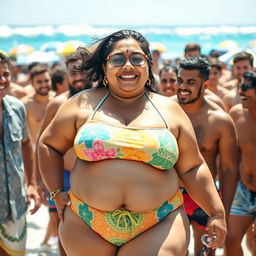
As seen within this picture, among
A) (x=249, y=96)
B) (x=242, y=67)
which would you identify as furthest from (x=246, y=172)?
(x=242, y=67)

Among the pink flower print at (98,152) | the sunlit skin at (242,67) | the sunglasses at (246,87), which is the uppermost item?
the pink flower print at (98,152)

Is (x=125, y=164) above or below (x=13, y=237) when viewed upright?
above

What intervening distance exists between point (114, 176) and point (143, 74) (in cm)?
68

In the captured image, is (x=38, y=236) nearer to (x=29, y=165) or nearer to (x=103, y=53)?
(x=29, y=165)

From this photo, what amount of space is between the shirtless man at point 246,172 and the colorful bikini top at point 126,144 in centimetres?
187

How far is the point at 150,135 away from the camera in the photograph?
11.6ft

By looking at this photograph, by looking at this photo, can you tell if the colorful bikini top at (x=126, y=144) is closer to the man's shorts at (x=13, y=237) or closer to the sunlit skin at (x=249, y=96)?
the man's shorts at (x=13, y=237)

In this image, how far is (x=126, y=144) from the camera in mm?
3459

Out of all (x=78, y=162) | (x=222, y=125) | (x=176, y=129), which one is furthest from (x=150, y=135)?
(x=222, y=125)

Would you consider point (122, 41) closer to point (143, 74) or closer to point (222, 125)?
point (143, 74)

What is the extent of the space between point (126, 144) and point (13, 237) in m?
1.91

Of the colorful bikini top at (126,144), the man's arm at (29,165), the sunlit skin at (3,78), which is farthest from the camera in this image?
the man's arm at (29,165)

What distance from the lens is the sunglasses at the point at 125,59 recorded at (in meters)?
3.72

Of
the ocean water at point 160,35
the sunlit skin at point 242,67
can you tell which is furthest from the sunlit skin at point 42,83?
the ocean water at point 160,35
